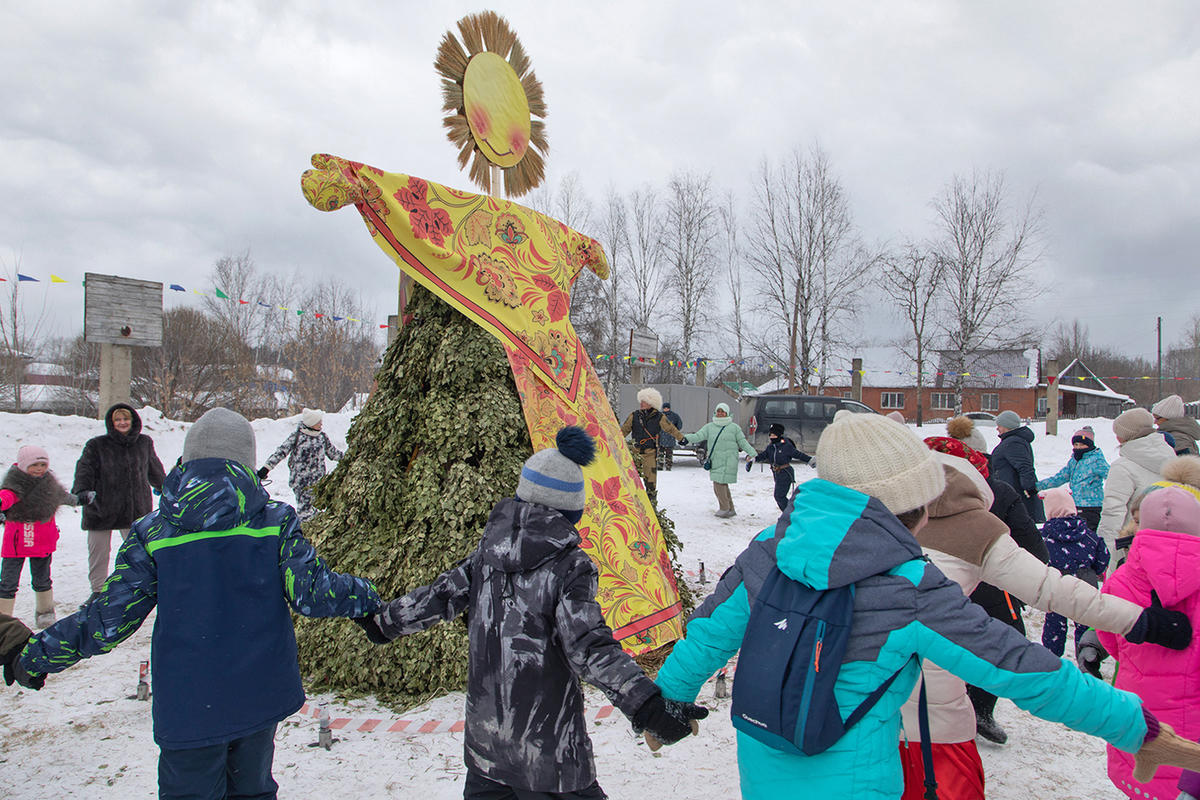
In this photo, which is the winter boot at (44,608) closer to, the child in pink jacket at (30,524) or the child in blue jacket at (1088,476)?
the child in pink jacket at (30,524)

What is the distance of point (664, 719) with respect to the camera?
1888 mm

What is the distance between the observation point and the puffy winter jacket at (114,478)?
566 cm

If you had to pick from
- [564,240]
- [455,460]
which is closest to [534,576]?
[455,460]

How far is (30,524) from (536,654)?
16.4 feet

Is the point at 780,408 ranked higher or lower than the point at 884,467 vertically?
higher

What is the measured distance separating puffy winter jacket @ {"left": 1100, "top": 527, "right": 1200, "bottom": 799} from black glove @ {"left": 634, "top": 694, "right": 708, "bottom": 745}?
5.43 ft

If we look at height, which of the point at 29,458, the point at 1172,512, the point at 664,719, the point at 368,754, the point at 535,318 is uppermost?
the point at 535,318

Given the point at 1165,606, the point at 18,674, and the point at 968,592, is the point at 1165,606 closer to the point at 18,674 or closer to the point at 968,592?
the point at 968,592

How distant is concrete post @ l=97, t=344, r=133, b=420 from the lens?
880 centimetres

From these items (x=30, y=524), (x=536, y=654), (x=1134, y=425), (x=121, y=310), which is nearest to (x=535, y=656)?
(x=536, y=654)

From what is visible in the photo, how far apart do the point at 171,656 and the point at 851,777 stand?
1948 mm

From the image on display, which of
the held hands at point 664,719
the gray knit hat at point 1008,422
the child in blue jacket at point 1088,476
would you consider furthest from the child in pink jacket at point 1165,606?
the gray knit hat at point 1008,422

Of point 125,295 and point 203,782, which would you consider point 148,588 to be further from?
point 125,295

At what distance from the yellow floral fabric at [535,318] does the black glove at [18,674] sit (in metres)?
2.41
